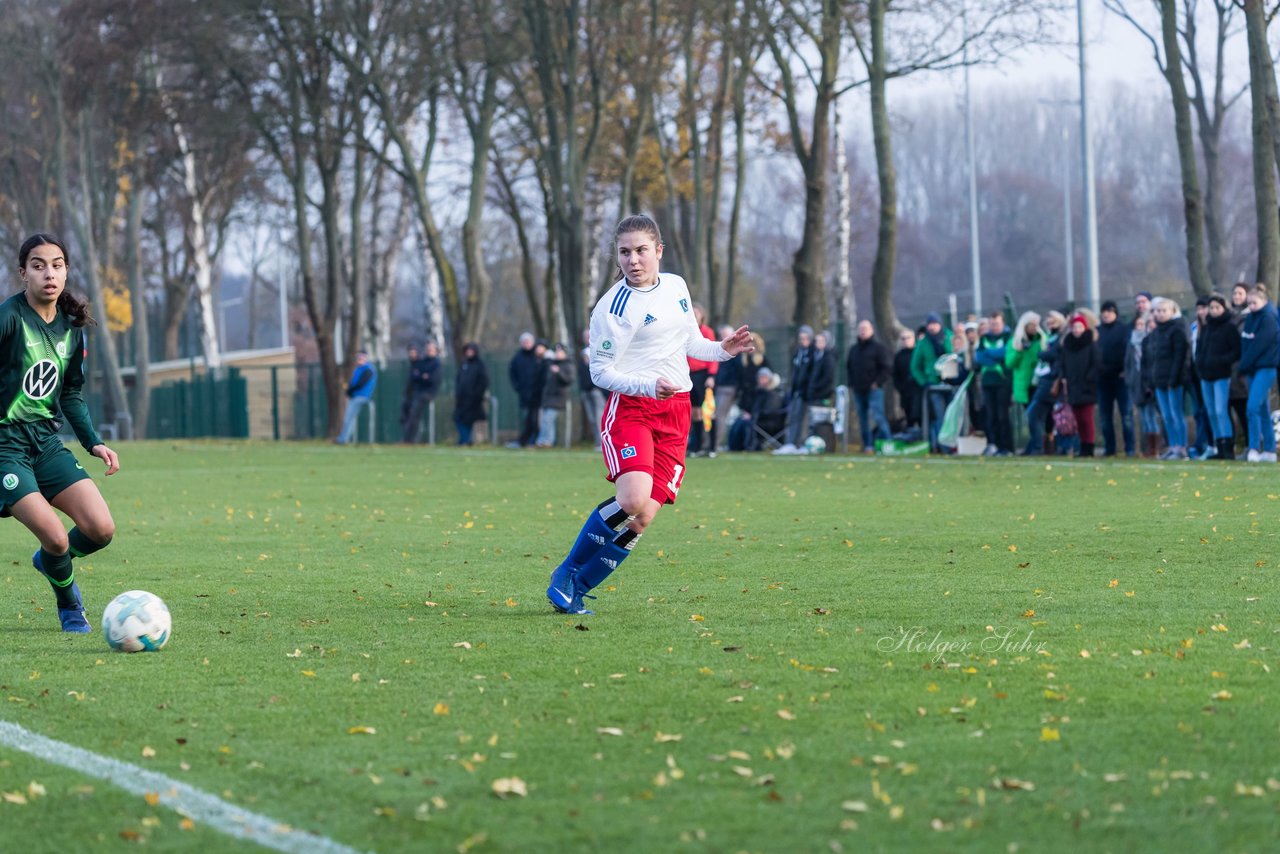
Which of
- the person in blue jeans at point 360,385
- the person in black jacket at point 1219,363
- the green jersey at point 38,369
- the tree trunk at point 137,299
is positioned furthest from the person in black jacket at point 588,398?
the green jersey at point 38,369

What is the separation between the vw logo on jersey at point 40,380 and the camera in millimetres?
8133

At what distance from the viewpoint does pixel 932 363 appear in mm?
24562

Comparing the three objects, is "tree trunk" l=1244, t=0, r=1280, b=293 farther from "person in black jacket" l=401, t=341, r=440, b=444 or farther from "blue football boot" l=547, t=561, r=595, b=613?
"person in black jacket" l=401, t=341, r=440, b=444

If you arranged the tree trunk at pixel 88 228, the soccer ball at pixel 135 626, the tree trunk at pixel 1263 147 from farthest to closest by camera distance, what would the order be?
the tree trunk at pixel 88 228 → the tree trunk at pixel 1263 147 → the soccer ball at pixel 135 626

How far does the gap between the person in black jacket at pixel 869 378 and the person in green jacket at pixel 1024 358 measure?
231 cm

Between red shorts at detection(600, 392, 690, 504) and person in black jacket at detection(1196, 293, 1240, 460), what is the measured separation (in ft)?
41.2

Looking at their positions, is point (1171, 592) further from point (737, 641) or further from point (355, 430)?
point (355, 430)

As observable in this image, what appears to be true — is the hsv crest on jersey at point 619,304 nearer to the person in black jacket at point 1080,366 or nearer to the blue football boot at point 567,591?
the blue football boot at point 567,591

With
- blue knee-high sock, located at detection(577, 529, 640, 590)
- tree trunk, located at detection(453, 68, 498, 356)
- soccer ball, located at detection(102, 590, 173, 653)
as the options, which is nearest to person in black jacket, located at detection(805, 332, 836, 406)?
tree trunk, located at detection(453, 68, 498, 356)

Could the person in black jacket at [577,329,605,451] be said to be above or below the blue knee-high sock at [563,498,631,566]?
above

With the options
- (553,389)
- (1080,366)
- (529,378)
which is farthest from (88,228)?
(1080,366)

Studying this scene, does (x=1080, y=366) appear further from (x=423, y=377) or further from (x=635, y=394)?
(x=423, y=377)

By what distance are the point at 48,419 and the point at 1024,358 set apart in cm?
1691

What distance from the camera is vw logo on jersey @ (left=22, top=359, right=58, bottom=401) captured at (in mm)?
8133
